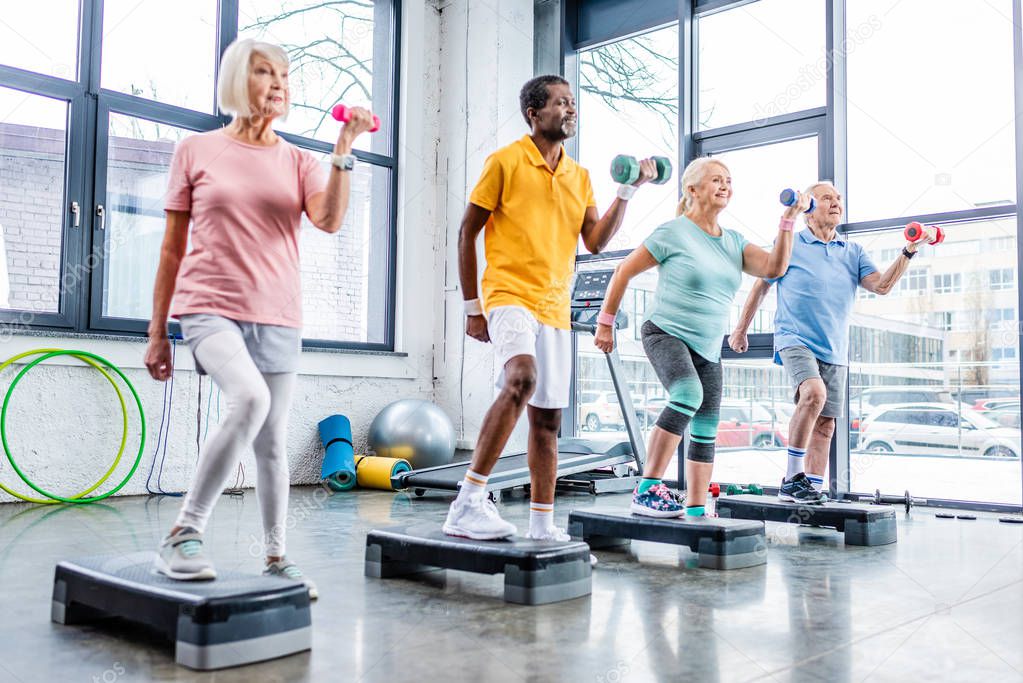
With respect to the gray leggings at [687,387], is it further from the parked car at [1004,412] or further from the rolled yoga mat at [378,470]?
the rolled yoga mat at [378,470]

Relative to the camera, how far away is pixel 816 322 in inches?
159

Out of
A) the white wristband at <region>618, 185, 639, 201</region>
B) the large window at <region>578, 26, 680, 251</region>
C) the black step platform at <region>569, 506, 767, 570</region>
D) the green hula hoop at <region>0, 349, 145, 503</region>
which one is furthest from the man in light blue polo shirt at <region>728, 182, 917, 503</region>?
the green hula hoop at <region>0, 349, 145, 503</region>

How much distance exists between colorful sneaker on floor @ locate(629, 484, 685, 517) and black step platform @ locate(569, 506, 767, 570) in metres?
0.03

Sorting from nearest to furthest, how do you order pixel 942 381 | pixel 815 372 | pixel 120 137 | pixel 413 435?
pixel 815 372 < pixel 942 381 < pixel 120 137 < pixel 413 435

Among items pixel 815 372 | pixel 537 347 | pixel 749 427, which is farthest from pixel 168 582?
pixel 749 427

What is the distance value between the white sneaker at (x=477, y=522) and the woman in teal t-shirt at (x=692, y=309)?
76cm

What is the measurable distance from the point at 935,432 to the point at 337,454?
134 inches

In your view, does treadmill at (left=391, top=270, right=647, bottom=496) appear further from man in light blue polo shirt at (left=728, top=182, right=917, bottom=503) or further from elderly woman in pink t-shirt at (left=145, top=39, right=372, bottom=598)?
elderly woman in pink t-shirt at (left=145, top=39, right=372, bottom=598)

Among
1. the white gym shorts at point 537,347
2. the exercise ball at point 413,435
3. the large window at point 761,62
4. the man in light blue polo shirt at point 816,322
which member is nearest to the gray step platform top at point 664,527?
the white gym shorts at point 537,347

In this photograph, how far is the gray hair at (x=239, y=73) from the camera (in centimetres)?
213

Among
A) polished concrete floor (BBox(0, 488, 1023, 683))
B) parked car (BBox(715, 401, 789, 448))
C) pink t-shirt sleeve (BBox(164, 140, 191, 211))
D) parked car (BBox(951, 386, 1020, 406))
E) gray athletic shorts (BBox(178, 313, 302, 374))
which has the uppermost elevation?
pink t-shirt sleeve (BBox(164, 140, 191, 211))

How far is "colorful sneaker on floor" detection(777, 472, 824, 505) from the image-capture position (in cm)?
388

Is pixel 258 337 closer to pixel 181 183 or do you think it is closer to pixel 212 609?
pixel 181 183

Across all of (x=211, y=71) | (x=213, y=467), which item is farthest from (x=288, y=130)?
(x=213, y=467)
